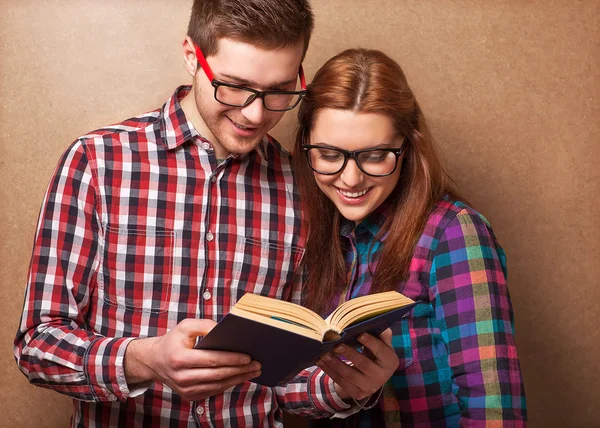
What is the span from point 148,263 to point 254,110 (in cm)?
49

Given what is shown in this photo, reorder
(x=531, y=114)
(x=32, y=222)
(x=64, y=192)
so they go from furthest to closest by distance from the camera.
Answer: (x=531, y=114) < (x=32, y=222) < (x=64, y=192)

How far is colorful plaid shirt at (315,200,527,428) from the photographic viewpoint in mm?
1686

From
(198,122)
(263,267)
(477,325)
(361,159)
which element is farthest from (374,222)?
(198,122)

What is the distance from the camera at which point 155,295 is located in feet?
6.23

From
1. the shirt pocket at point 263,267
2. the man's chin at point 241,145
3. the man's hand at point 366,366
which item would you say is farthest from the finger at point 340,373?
the man's chin at point 241,145

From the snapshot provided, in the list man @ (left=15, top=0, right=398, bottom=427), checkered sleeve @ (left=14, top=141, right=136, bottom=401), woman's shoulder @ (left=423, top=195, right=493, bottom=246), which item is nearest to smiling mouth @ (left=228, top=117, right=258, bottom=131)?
man @ (left=15, top=0, right=398, bottom=427)

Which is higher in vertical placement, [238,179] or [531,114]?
[531,114]

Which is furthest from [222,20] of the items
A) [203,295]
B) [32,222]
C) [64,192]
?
[32,222]

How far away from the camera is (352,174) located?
6.01 ft

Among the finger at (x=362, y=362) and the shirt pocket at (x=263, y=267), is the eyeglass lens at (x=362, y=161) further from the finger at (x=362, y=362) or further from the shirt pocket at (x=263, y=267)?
the finger at (x=362, y=362)

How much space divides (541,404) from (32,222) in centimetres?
190

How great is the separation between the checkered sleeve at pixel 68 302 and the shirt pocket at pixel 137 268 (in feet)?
0.14

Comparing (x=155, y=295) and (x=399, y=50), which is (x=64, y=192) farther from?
(x=399, y=50)

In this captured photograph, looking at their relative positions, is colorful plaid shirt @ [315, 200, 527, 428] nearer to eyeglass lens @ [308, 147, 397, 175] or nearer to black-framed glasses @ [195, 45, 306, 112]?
eyeglass lens @ [308, 147, 397, 175]
